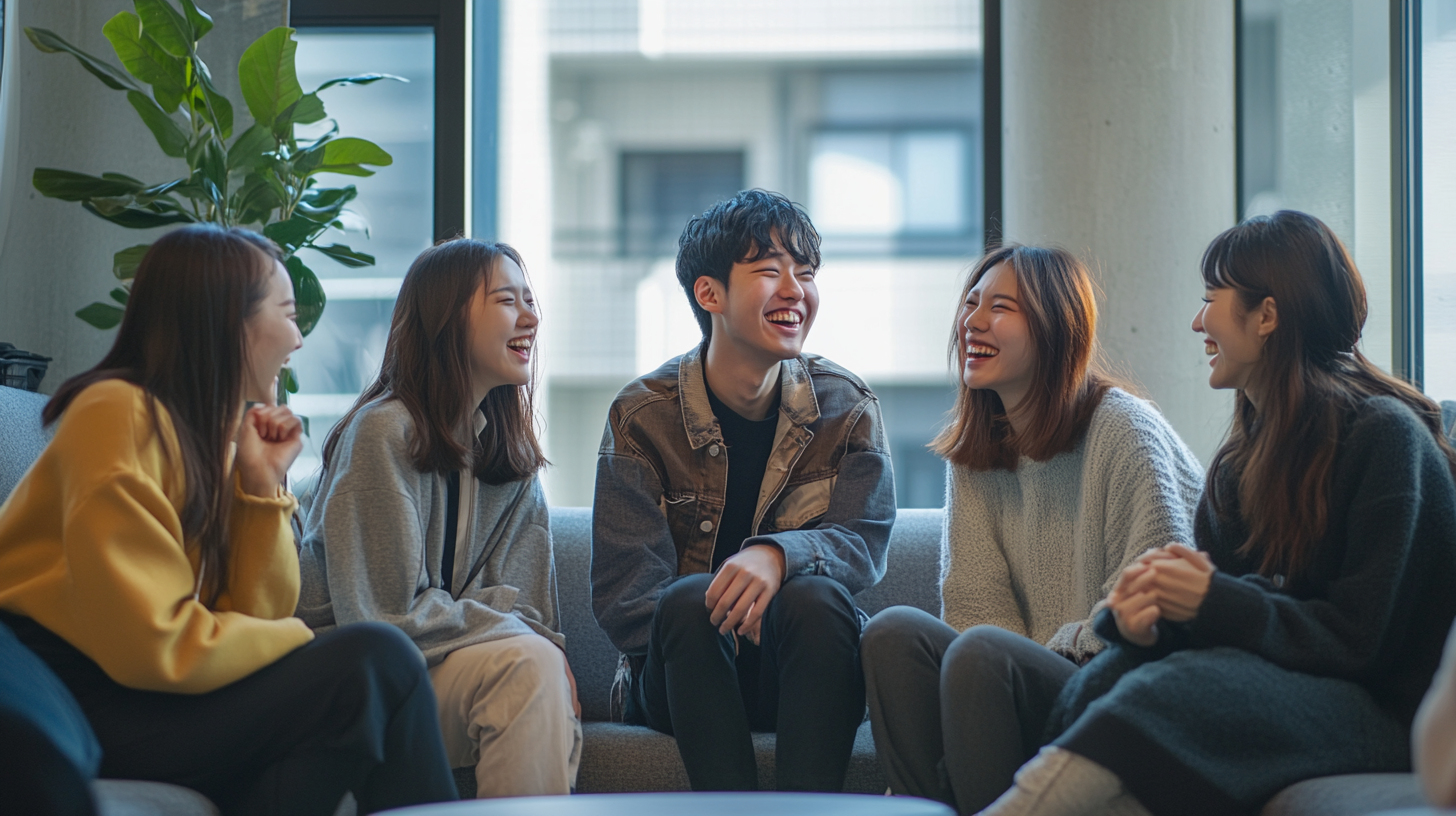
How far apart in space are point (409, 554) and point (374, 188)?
5.20 ft

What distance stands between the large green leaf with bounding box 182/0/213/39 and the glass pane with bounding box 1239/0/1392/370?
8.01 feet

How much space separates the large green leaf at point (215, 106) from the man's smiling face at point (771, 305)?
47.6 inches

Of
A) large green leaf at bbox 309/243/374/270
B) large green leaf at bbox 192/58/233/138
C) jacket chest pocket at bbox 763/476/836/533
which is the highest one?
large green leaf at bbox 192/58/233/138

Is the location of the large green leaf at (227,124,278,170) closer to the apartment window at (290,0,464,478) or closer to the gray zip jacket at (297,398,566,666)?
the apartment window at (290,0,464,478)

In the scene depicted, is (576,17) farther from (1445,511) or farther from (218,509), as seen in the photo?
(1445,511)

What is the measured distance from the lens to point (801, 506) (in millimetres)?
1975

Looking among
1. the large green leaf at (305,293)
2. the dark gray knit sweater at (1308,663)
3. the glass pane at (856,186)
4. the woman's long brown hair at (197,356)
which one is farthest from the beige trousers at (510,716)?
the glass pane at (856,186)

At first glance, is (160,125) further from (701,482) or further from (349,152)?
(701,482)

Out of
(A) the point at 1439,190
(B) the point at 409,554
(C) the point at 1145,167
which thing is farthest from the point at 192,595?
(A) the point at 1439,190

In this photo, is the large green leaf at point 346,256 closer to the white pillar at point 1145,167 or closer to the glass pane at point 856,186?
the white pillar at point 1145,167

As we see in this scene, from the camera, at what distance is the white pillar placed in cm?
267

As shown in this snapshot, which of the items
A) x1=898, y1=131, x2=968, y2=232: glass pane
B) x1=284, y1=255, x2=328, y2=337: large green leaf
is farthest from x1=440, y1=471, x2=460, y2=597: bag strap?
x1=898, y1=131, x2=968, y2=232: glass pane

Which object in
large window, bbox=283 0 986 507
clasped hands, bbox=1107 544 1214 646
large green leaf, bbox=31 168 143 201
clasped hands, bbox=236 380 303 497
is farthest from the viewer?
large window, bbox=283 0 986 507

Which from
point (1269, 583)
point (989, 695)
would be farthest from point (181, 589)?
point (1269, 583)
